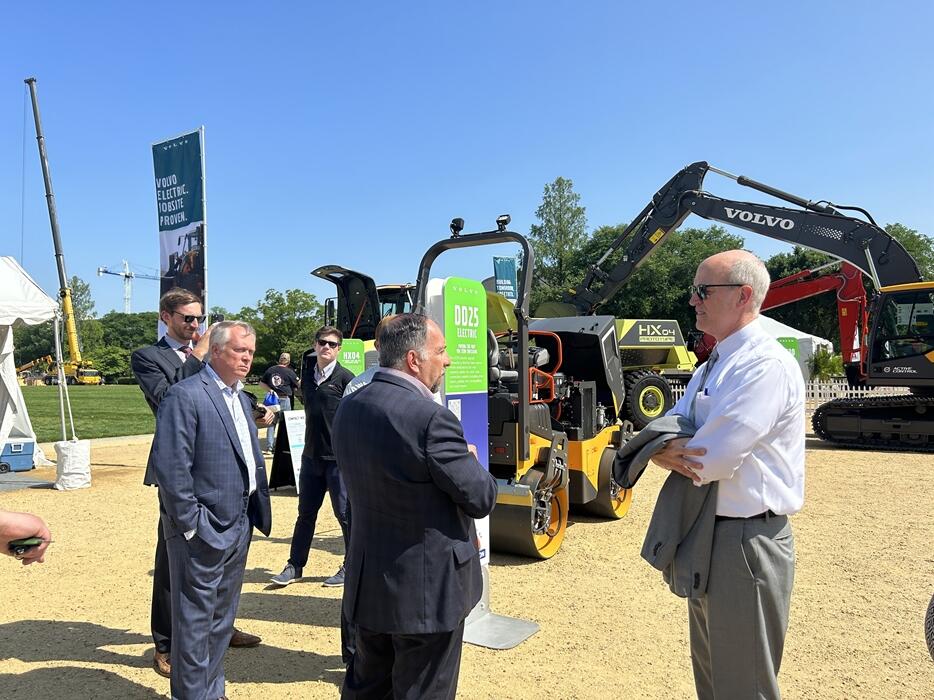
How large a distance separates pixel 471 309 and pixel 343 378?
4.40 feet

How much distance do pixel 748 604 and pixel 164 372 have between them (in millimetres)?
3083

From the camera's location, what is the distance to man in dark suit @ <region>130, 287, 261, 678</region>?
11.8 ft

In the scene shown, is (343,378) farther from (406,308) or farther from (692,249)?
(692,249)

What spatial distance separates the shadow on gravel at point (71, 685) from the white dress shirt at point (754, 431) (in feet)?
9.86

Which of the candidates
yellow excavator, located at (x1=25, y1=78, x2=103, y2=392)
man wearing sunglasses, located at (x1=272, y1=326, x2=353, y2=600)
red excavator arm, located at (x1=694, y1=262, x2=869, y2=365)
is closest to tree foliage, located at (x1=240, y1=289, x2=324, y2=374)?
yellow excavator, located at (x1=25, y1=78, x2=103, y2=392)

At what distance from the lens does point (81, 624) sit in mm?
4375

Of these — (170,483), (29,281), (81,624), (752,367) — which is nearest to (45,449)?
(29,281)

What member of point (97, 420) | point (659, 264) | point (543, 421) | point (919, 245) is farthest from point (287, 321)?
point (919, 245)

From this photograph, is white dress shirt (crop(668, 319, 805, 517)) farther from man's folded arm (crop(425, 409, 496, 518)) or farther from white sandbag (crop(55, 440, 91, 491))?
white sandbag (crop(55, 440, 91, 491))

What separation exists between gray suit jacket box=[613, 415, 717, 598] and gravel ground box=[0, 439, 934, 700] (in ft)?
5.03

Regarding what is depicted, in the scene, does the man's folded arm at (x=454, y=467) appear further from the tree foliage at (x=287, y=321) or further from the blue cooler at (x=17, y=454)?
the tree foliage at (x=287, y=321)

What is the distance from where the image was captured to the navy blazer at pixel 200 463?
9.41ft

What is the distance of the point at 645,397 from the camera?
431 inches

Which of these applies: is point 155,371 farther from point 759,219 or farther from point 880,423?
point 880,423
